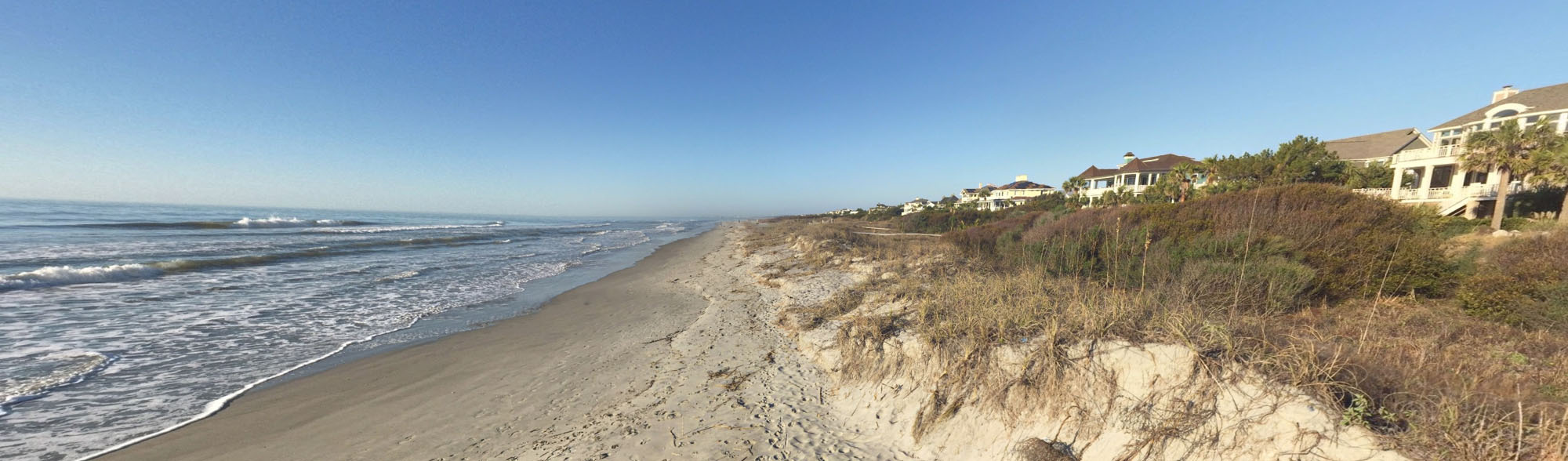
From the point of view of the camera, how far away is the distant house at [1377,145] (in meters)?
24.7

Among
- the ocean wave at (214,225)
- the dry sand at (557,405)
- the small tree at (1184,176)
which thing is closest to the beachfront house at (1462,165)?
the small tree at (1184,176)

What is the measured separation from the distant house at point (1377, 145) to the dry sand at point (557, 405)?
117ft

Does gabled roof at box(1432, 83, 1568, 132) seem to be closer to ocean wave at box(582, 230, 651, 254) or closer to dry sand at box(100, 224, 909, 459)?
dry sand at box(100, 224, 909, 459)

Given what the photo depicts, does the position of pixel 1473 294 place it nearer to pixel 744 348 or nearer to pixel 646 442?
pixel 744 348

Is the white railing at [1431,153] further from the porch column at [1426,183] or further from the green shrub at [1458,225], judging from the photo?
the green shrub at [1458,225]

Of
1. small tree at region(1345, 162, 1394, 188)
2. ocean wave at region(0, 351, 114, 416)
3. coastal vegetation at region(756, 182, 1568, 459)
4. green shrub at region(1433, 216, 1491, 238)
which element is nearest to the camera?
coastal vegetation at region(756, 182, 1568, 459)

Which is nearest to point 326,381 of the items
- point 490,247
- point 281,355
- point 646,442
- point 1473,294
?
point 281,355

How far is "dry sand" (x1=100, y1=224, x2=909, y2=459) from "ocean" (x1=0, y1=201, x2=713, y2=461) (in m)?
0.94

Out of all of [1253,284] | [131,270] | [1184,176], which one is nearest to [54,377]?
[131,270]

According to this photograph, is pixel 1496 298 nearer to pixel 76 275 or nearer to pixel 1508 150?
pixel 1508 150

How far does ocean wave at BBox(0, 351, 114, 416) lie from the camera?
5863mm

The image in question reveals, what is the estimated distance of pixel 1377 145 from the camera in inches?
1063

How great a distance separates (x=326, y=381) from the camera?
6.81m

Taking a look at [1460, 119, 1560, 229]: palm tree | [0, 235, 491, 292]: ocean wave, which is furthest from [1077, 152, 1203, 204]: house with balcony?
[0, 235, 491, 292]: ocean wave
